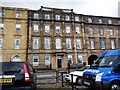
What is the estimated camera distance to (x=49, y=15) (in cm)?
3719

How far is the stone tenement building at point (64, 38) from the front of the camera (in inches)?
1385

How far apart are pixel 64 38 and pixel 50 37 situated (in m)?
3.18

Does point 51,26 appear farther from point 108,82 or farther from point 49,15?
point 108,82

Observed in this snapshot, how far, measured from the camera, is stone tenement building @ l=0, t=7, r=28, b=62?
33719mm

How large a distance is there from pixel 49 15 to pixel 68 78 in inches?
1057

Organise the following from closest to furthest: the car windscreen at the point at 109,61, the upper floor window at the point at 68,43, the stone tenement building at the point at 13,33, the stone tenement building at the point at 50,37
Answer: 1. the car windscreen at the point at 109,61
2. the stone tenement building at the point at 13,33
3. the stone tenement building at the point at 50,37
4. the upper floor window at the point at 68,43

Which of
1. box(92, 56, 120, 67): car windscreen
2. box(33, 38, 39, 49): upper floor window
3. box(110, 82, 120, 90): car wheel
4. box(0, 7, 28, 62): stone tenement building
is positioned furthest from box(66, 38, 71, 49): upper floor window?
box(110, 82, 120, 90): car wheel

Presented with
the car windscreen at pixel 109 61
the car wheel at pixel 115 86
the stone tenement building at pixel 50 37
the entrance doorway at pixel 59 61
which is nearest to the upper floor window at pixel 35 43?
the stone tenement building at pixel 50 37

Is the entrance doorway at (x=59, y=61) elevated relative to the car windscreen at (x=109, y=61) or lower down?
lower down

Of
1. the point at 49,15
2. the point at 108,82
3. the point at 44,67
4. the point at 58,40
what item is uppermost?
the point at 49,15

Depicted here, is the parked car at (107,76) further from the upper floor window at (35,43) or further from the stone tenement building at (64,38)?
the upper floor window at (35,43)

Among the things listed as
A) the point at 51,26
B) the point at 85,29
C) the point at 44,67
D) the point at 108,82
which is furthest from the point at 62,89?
the point at 85,29

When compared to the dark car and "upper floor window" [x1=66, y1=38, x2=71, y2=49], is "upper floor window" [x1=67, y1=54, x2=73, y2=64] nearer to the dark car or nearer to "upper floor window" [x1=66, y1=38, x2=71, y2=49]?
"upper floor window" [x1=66, y1=38, x2=71, y2=49]

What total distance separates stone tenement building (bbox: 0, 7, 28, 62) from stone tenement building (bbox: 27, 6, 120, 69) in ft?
4.30
